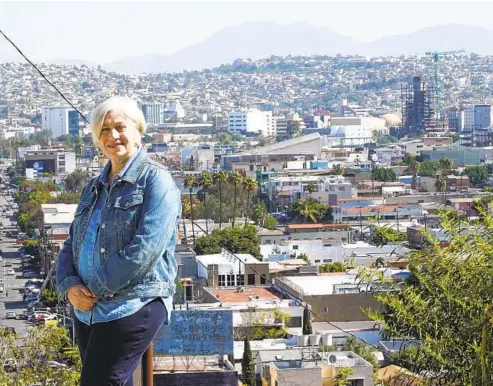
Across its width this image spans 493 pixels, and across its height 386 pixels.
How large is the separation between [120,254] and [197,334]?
1037 centimetres

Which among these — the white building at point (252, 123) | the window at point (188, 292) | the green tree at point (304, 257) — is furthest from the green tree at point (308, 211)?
the white building at point (252, 123)

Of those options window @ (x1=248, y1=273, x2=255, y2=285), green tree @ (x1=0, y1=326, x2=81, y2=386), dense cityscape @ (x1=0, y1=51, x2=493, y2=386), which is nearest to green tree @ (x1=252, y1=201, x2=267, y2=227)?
dense cityscape @ (x1=0, y1=51, x2=493, y2=386)

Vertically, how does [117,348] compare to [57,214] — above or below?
above

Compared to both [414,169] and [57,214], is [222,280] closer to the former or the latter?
[57,214]

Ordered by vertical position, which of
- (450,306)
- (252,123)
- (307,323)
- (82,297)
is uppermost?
(82,297)

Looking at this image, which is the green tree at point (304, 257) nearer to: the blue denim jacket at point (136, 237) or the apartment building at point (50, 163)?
the blue denim jacket at point (136, 237)

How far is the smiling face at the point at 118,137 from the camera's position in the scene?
8.21ft

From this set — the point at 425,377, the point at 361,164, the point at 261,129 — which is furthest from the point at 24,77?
the point at 425,377

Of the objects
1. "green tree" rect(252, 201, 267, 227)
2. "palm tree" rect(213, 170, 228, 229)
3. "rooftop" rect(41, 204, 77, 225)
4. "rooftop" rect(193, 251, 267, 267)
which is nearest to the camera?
"rooftop" rect(193, 251, 267, 267)

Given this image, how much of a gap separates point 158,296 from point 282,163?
198 ft

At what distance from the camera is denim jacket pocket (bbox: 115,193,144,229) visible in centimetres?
246

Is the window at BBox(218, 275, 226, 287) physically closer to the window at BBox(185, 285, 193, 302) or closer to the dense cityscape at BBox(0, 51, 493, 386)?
the dense cityscape at BBox(0, 51, 493, 386)

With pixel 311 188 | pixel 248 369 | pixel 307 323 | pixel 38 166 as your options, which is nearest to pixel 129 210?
pixel 248 369

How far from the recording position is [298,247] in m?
30.3
